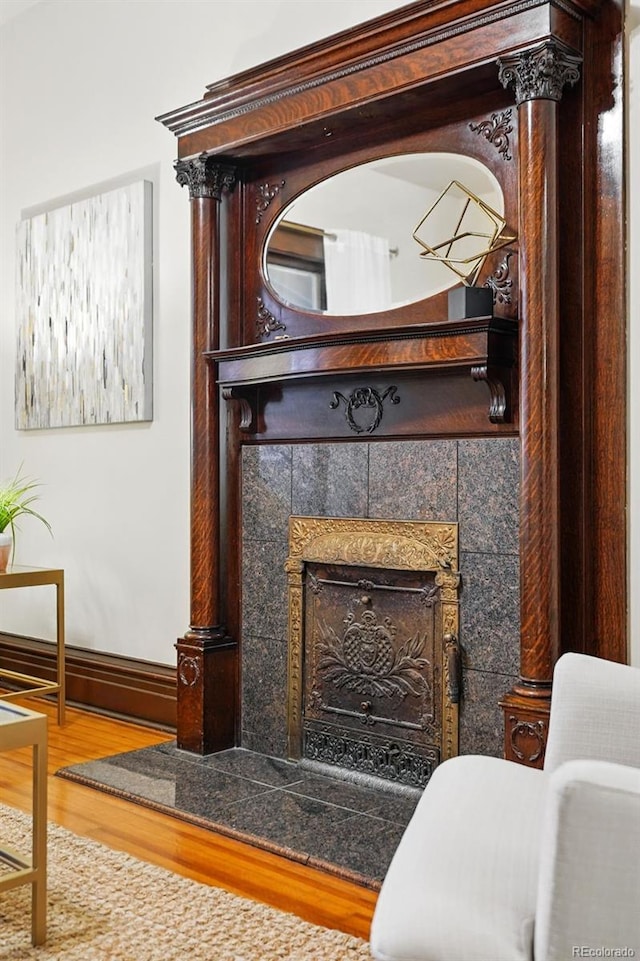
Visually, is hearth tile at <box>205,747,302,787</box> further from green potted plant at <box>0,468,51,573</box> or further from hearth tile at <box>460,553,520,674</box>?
green potted plant at <box>0,468,51,573</box>

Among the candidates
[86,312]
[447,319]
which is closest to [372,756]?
[447,319]

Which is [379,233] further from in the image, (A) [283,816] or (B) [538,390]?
(A) [283,816]

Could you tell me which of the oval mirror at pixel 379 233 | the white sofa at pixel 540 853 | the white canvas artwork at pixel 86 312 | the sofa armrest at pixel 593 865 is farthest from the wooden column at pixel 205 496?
the sofa armrest at pixel 593 865

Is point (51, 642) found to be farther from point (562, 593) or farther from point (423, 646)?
point (562, 593)

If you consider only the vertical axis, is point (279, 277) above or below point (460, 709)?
above

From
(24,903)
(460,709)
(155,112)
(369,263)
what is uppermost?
(155,112)

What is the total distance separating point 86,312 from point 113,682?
164cm

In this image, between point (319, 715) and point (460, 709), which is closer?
point (460, 709)

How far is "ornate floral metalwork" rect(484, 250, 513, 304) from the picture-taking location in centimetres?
280

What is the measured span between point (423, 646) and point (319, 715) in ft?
1.70

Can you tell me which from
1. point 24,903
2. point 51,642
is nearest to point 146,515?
point 51,642

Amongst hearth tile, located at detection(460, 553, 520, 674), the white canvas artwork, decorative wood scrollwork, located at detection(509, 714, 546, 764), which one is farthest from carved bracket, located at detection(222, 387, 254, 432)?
decorative wood scrollwork, located at detection(509, 714, 546, 764)

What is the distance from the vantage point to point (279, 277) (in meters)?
3.43

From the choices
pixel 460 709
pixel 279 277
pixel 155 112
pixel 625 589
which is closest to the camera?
pixel 625 589
